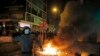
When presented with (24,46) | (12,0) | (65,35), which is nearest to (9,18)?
(12,0)

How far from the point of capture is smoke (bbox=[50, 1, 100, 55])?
1880 centimetres

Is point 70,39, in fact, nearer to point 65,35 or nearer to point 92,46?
point 65,35

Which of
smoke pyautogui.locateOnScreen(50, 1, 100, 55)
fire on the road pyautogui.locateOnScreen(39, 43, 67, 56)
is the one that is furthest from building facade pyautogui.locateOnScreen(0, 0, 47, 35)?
fire on the road pyautogui.locateOnScreen(39, 43, 67, 56)

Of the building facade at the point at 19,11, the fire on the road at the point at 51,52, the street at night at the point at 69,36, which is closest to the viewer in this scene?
the street at night at the point at 69,36

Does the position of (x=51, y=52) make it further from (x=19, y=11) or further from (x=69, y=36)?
(x=19, y=11)

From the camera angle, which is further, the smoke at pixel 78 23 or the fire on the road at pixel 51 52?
the smoke at pixel 78 23

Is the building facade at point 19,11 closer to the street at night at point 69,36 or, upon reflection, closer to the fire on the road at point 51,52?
the street at night at point 69,36

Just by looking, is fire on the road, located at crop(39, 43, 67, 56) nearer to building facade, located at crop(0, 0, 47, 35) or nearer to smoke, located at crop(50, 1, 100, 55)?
smoke, located at crop(50, 1, 100, 55)

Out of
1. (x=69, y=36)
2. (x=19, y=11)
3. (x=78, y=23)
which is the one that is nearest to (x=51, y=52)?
(x=69, y=36)

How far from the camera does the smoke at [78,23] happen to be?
18.8 m

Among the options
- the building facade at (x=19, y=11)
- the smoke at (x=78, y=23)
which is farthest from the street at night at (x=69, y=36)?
the building facade at (x=19, y=11)

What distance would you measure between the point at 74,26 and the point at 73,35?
0.93 metres

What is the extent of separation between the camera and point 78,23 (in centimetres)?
2030

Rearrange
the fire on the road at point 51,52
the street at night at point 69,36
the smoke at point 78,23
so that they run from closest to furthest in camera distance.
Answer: the street at night at point 69,36 → the fire on the road at point 51,52 → the smoke at point 78,23
